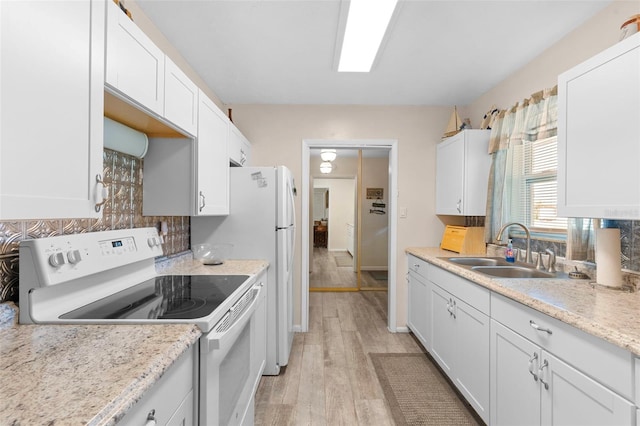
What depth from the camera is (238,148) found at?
272 centimetres

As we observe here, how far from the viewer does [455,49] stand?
7.14 ft

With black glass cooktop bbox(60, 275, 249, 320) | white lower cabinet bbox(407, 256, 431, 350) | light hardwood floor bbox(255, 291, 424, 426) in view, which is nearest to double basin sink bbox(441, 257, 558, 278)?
white lower cabinet bbox(407, 256, 431, 350)

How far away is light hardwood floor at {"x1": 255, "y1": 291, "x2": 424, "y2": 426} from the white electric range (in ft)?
1.58

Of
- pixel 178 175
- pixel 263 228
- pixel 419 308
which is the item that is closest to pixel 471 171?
pixel 419 308

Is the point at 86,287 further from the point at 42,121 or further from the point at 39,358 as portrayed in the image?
the point at 42,121

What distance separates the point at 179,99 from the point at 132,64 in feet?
1.34

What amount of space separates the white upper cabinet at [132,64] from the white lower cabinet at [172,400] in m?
0.95

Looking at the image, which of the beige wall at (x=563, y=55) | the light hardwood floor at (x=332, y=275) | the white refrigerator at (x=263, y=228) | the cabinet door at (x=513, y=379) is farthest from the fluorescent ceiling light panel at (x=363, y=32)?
the light hardwood floor at (x=332, y=275)

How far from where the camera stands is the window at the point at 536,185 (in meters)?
2.17

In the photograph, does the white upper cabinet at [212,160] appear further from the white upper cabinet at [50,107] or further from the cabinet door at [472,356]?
the cabinet door at [472,356]

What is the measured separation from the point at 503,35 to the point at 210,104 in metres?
1.97

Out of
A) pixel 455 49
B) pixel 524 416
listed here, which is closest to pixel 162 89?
pixel 455 49

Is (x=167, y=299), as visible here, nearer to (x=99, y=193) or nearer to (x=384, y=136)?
(x=99, y=193)

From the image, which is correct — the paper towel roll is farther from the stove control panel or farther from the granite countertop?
the stove control panel
